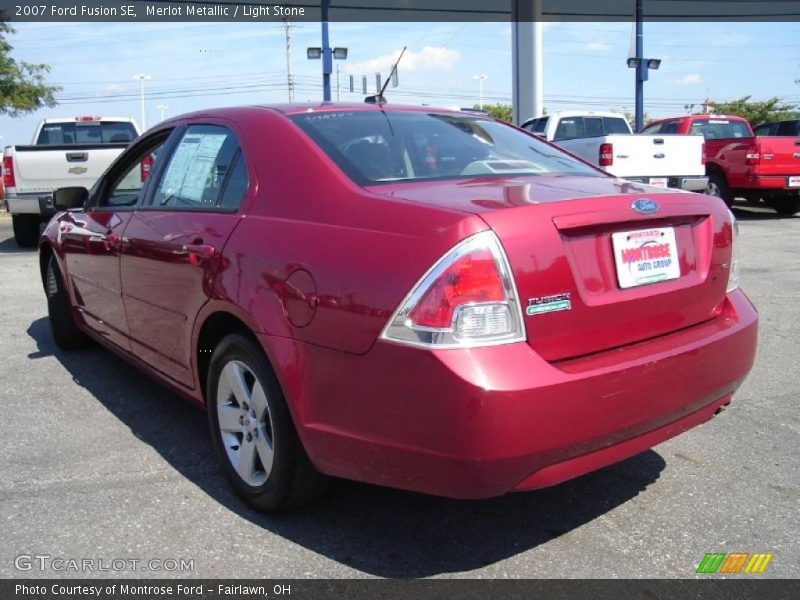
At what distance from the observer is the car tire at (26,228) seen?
11.9 m

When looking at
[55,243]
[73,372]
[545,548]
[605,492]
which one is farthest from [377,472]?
[55,243]

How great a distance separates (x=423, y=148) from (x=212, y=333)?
1.21 metres

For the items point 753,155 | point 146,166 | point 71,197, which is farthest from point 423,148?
point 753,155

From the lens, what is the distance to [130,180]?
4652 mm

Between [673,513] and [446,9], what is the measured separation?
28546mm

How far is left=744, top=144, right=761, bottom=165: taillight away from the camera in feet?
44.4


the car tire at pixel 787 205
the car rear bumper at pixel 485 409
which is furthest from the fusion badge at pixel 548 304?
the car tire at pixel 787 205

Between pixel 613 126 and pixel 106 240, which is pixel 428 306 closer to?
pixel 106 240

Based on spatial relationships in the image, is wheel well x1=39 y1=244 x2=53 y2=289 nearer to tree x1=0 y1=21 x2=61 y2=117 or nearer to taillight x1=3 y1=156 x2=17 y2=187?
taillight x1=3 y1=156 x2=17 y2=187

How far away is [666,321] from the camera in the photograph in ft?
8.81

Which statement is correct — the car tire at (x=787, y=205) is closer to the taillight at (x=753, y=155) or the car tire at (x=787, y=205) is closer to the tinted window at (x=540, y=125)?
the taillight at (x=753, y=155)

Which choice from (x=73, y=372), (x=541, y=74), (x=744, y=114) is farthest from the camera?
(x=744, y=114)

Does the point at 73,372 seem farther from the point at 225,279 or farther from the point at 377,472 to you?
the point at 377,472

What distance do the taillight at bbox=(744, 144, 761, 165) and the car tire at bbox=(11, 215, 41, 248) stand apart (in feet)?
39.9
